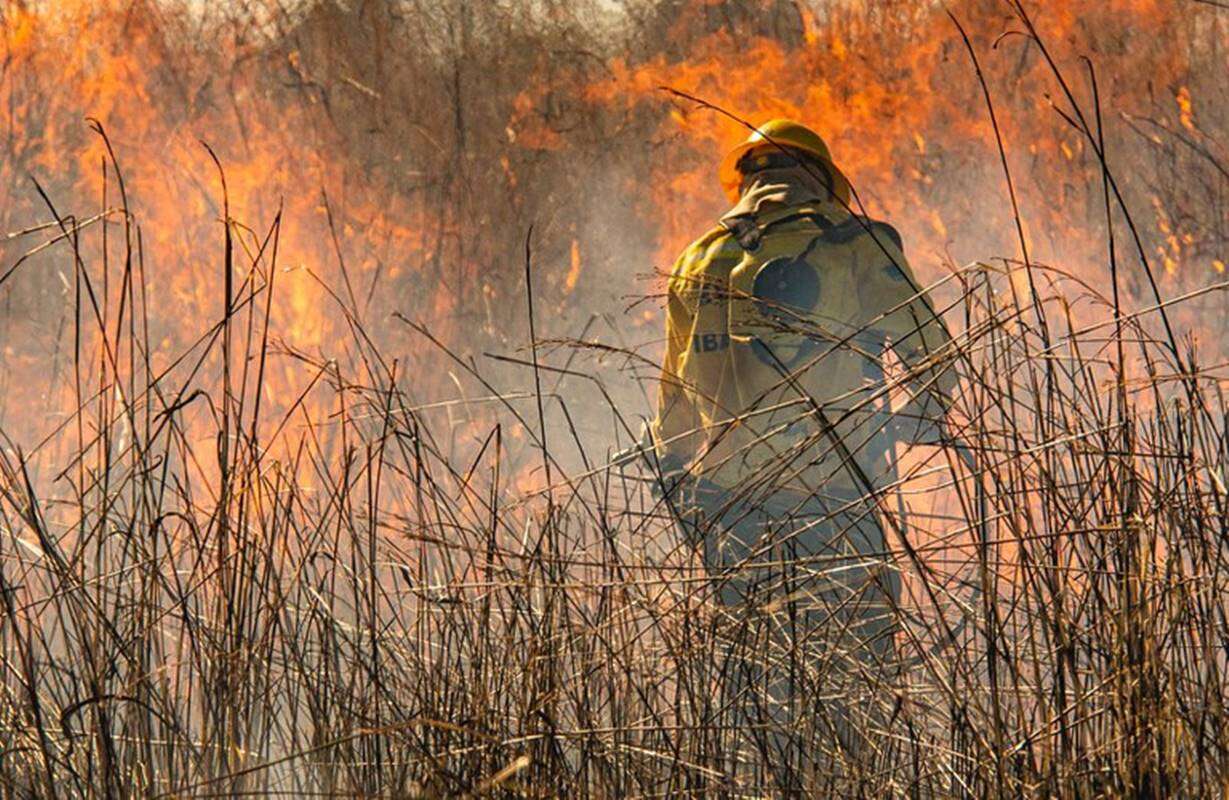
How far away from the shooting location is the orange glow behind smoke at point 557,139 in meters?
11.9

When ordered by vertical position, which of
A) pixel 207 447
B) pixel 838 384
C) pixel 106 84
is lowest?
pixel 838 384

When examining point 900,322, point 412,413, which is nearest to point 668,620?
point 412,413

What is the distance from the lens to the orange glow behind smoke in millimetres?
11867

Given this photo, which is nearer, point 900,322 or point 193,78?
point 900,322

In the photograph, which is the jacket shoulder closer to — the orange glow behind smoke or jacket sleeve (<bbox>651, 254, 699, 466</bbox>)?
jacket sleeve (<bbox>651, 254, 699, 466</bbox>)

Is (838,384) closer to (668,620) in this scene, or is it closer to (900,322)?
(900,322)

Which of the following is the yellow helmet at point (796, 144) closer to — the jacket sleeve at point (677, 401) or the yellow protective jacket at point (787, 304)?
the yellow protective jacket at point (787, 304)

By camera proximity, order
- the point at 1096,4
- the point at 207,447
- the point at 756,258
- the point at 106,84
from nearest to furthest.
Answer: the point at 756,258
the point at 207,447
the point at 1096,4
the point at 106,84

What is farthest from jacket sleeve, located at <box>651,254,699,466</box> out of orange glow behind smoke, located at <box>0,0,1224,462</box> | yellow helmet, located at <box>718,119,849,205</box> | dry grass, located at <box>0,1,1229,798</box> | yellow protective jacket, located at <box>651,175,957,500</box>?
orange glow behind smoke, located at <box>0,0,1224,462</box>

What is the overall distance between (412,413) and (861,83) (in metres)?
10.7

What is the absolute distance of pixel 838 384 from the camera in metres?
3.98

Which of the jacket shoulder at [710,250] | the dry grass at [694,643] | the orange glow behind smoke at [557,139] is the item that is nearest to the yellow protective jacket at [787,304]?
the jacket shoulder at [710,250]

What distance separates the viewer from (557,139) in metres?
12.5

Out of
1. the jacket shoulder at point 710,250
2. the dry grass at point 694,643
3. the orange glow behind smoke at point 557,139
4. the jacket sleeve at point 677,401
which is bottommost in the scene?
the dry grass at point 694,643
